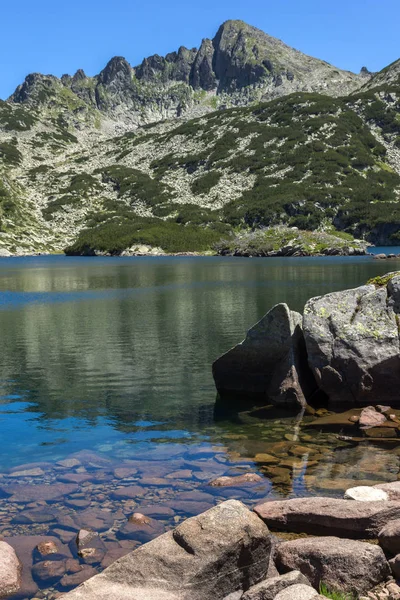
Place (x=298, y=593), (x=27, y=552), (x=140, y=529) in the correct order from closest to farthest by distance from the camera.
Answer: (x=298, y=593)
(x=27, y=552)
(x=140, y=529)

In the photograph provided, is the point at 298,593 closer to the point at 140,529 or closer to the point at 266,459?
the point at 140,529

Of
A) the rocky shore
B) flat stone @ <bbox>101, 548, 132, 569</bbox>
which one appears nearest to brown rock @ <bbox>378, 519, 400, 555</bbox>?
the rocky shore

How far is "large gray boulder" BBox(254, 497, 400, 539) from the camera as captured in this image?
8500 millimetres

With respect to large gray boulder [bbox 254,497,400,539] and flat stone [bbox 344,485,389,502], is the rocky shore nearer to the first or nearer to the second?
large gray boulder [bbox 254,497,400,539]

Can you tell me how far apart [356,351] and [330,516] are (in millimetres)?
10306

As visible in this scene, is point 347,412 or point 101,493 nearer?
point 101,493

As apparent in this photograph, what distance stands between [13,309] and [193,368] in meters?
30.1

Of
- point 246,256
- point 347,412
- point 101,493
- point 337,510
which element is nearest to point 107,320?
point 347,412

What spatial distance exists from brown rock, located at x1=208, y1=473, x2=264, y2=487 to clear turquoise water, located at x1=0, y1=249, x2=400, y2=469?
12.0ft

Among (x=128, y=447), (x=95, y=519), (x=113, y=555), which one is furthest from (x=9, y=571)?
(x=128, y=447)

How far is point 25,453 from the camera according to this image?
15.0m

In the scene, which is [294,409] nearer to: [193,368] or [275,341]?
[275,341]

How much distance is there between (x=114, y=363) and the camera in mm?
28016

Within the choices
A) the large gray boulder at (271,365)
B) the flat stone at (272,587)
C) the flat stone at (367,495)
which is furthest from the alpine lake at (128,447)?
the flat stone at (272,587)
